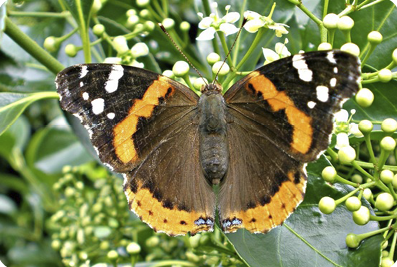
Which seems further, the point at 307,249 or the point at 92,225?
the point at 92,225

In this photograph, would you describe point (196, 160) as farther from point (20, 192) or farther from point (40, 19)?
point (20, 192)

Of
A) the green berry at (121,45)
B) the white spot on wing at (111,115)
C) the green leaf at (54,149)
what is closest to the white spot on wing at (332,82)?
the white spot on wing at (111,115)

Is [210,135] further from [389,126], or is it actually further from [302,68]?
[389,126]

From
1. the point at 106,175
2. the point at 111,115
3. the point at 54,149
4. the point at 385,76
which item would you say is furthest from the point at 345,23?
the point at 54,149

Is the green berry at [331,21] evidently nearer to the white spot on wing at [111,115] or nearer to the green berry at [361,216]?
the green berry at [361,216]

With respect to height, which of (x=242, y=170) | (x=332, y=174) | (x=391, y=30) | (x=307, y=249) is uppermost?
(x=391, y=30)

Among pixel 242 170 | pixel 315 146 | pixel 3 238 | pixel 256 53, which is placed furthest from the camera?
pixel 3 238

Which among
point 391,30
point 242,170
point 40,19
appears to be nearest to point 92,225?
point 242,170

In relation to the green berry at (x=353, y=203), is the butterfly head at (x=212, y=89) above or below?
above
